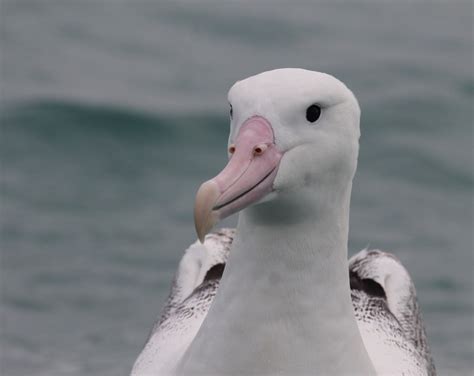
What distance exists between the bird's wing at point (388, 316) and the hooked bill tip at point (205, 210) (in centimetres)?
175

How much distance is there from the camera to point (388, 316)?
7266 mm

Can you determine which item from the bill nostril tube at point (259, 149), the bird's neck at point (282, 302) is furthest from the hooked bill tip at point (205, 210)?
the bird's neck at point (282, 302)

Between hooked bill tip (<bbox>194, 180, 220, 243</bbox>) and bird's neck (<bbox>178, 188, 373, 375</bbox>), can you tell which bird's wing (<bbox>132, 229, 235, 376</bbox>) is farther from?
hooked bill tip (<bbox>194, 180, 220, 243</bbox>)

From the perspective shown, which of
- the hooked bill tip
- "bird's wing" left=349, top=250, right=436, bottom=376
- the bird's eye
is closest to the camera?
the hooked bill tip

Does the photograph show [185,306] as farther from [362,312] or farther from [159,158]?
[159,158]

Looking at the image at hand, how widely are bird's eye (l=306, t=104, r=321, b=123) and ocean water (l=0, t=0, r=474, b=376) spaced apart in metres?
4.83

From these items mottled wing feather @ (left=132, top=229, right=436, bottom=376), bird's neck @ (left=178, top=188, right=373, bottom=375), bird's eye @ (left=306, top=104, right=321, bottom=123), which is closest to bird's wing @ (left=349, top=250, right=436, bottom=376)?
mottled wing feather @ (left=132, top=229, right=436, bottom=376)

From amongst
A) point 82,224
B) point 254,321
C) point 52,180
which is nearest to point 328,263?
point 254,321

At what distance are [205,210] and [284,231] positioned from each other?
65 centimetres

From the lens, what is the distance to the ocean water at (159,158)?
33.6 ft

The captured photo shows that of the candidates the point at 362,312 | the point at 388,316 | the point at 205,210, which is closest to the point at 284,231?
the point at 205,210

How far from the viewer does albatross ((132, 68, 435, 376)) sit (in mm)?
Answer: 4910

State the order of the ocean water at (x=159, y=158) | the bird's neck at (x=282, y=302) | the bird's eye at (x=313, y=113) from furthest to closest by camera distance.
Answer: the ocean water at (x=159, y=158)
the bird's neck at (x=282, y=302)
the bird's eye at (x=313, y=113)

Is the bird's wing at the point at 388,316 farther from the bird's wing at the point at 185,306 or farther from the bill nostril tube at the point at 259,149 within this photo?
the bill nostril tube at the point at 259,149
